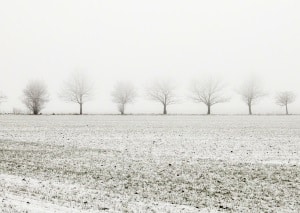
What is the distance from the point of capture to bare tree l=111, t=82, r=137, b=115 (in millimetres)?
121312

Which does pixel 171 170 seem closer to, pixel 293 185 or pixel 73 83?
pixel 293 185

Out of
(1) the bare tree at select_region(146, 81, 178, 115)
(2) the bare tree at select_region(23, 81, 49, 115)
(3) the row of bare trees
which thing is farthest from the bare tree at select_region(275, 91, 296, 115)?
(2) the bare tree at select_region(23, 81, 49, 115)

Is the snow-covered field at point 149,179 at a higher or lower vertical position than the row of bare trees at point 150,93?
lower

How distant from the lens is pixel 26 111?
382ft

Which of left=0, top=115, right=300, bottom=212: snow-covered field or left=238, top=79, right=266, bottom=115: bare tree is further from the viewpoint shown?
left=238, top=79, right=266, bottom=115: bare tree

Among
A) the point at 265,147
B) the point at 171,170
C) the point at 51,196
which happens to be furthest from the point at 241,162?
the point at 51,196

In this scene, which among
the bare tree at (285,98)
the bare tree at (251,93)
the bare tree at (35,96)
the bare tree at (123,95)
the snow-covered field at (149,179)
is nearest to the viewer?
the snow-covered field at (149,179)

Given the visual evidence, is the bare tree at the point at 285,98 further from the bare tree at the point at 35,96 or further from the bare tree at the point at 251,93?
the bare tree at the point at 35,96

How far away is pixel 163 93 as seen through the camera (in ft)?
389

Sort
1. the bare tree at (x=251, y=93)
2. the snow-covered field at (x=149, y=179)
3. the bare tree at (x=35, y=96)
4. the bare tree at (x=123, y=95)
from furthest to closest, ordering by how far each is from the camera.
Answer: the bare tree at (x=123, y=95), the bare tree at (x=251, y=93), the bare tree at (x=35, y=96), the snow-covered field at (x=149, y=179)

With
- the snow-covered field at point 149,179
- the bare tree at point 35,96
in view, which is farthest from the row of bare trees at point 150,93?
the snow-covered field at point 149,179

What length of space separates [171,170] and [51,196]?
6270mm

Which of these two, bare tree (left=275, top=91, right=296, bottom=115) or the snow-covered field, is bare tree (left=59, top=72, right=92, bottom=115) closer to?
bare tree (left=275, top=91, right=296, bottom=115)

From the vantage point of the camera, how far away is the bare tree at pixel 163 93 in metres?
118
